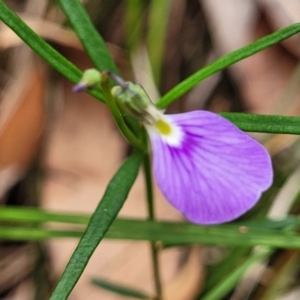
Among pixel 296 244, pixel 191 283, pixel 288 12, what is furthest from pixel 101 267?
pixel 288 12

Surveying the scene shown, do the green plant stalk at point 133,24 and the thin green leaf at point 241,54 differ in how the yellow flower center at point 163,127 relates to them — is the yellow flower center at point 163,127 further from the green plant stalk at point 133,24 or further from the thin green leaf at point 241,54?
the green plant stalk at point 133,24

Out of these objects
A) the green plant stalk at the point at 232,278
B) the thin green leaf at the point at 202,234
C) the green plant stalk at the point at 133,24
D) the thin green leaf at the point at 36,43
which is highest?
the green plant stalk at the point at 133,24

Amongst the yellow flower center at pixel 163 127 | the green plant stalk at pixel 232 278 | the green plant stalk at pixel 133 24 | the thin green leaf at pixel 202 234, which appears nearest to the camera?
the yellow flower center at pixel 163 127

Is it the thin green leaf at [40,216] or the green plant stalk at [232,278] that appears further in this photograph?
the green plant stalk at [232,278]

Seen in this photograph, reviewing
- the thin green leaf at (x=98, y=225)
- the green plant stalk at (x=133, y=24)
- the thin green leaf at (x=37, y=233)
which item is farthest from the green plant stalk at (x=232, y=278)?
the green plant stalk at (x=133, y=24)

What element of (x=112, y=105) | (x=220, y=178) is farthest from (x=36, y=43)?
(x=220, y=178)

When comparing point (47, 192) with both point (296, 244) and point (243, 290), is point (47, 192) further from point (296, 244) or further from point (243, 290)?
point (296, 244)

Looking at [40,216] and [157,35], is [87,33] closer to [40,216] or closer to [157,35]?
[40,216]
